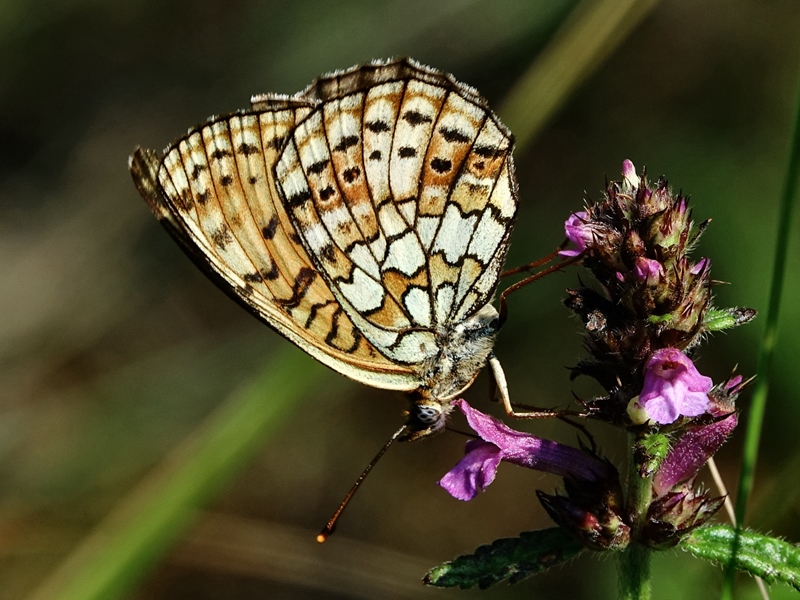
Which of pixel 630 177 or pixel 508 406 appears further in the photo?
pixel 508 406

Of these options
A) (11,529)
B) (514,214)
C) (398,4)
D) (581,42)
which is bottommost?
(11,529)

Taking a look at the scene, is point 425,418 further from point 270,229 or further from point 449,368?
point 270,229

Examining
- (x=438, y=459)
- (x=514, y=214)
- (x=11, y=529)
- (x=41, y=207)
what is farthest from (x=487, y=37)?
(x=11, y=529)

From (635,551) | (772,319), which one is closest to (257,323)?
(635,551)

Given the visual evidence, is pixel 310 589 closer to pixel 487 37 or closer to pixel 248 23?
pixel 487 37

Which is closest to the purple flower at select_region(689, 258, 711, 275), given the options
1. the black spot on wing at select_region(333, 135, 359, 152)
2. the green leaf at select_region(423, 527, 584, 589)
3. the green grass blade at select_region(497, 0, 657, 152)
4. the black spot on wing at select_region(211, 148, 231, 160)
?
the green leaf at select_region(423, 527, 584, 589)
